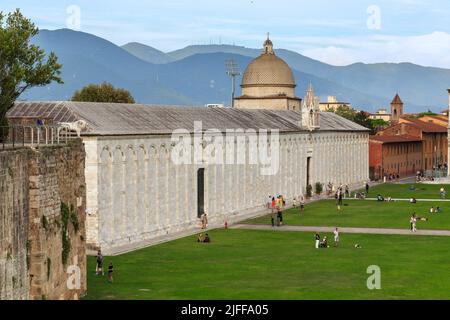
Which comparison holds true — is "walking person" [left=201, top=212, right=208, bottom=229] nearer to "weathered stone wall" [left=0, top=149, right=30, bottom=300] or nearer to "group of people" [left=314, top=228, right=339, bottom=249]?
"group of people" [left=314, top=228, right=339, bottom=249]

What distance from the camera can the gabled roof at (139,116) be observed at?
61.2 meters

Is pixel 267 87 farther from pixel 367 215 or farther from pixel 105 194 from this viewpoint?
pixel 105 194

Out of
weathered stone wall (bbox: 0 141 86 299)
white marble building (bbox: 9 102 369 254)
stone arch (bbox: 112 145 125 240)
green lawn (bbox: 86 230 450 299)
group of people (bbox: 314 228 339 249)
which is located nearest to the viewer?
weathered stone wall (bbox: 0 141 86 299)

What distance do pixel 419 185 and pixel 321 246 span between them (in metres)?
62.0

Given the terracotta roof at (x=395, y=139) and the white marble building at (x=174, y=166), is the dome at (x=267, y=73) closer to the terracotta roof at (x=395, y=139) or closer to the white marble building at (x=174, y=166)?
the white marble building at (x=174, y=166)

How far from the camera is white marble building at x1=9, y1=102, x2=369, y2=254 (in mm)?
58469

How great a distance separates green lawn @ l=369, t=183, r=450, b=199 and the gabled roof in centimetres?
1413

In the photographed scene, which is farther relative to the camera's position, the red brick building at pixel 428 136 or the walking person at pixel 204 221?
the red brick building at pixel 428 136

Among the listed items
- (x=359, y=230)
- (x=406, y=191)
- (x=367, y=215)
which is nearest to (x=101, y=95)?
(x=406, y=191)

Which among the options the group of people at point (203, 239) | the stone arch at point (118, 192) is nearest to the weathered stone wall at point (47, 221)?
the group of people at point (203, 239)

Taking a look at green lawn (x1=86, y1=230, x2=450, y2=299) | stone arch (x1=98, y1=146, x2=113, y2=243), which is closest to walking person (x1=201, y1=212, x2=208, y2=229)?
green lawn (x1=86, y1=230, x2=450, y2=299)

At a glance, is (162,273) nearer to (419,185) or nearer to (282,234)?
(282,234)

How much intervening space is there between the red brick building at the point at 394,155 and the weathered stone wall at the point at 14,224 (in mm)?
102808
